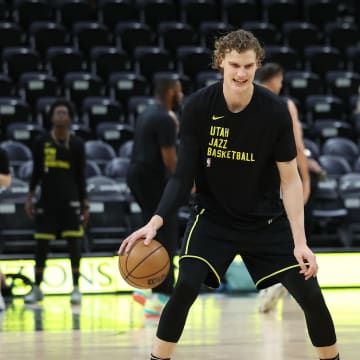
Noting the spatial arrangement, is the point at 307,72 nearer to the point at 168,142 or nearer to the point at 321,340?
the point at 168,142

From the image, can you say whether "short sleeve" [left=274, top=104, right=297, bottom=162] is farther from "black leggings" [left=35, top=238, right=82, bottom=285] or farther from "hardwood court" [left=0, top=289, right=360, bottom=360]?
"black leggings" [left=35, top=238, right=82, bottom=285]

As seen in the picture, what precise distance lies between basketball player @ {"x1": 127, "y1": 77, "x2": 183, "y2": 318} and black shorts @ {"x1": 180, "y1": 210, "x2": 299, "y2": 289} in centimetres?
295

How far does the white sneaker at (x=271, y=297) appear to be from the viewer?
7711mm

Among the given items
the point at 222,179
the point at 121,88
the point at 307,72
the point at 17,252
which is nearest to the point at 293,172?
the point at 222,179

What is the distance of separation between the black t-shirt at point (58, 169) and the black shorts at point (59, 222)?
6 centimetres

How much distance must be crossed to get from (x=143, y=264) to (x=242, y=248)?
18.4 inches

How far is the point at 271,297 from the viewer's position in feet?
25.3

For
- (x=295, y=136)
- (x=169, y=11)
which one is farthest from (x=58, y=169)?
(x=169, y=11)

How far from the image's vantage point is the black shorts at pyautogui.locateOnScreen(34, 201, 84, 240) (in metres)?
8.72

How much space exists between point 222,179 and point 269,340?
2.31 m

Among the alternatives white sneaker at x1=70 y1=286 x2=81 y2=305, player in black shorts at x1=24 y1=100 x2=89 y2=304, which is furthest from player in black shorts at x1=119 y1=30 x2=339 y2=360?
player in black shorts at x1=24 y1=100 x2=89 y2=304

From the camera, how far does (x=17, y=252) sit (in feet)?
32.8

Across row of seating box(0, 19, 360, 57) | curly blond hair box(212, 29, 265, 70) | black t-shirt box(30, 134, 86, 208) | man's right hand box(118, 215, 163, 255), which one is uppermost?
curly blond hair box(212, 29, 265, 70)

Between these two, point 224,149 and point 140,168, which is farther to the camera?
point 140,168
